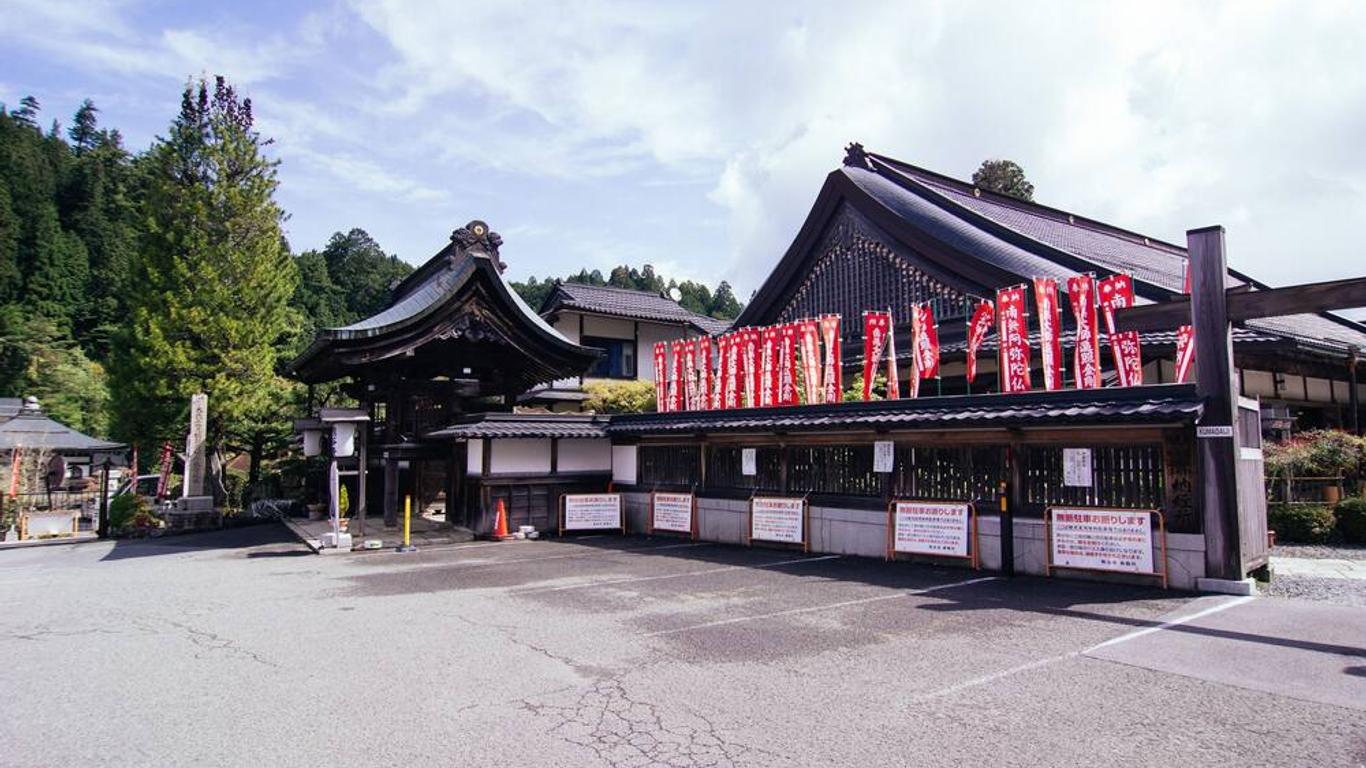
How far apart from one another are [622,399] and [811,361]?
34.3 ft

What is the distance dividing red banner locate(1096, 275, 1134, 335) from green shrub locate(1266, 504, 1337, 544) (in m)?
4.36

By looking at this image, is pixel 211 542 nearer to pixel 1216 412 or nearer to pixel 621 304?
pixel 621 304

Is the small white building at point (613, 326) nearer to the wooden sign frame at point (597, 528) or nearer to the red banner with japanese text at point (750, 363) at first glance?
the wooden sign frame at point (597, 528)

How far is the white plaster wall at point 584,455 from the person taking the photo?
18125mm

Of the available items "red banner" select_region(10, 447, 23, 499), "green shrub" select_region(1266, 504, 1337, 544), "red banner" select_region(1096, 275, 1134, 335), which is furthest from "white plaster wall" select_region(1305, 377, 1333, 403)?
"red banner" select_region(10, 447, 23, 499)

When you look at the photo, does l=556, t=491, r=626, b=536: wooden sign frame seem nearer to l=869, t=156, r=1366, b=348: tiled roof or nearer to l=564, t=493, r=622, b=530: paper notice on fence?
l=564, t=493, r=622, b=530: paper notice on fence

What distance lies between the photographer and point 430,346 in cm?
1884

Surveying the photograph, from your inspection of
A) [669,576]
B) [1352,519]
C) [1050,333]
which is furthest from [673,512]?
[1352,519]

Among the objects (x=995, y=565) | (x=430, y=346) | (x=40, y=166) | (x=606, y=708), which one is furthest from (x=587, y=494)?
(x=40, y=166)

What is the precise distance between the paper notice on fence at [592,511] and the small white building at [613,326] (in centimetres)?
991

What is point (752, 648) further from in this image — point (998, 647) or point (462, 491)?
point (462, 491)

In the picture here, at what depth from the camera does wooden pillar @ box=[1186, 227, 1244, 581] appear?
889cm

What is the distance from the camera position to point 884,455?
41.3ft

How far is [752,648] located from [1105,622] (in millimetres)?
3824
